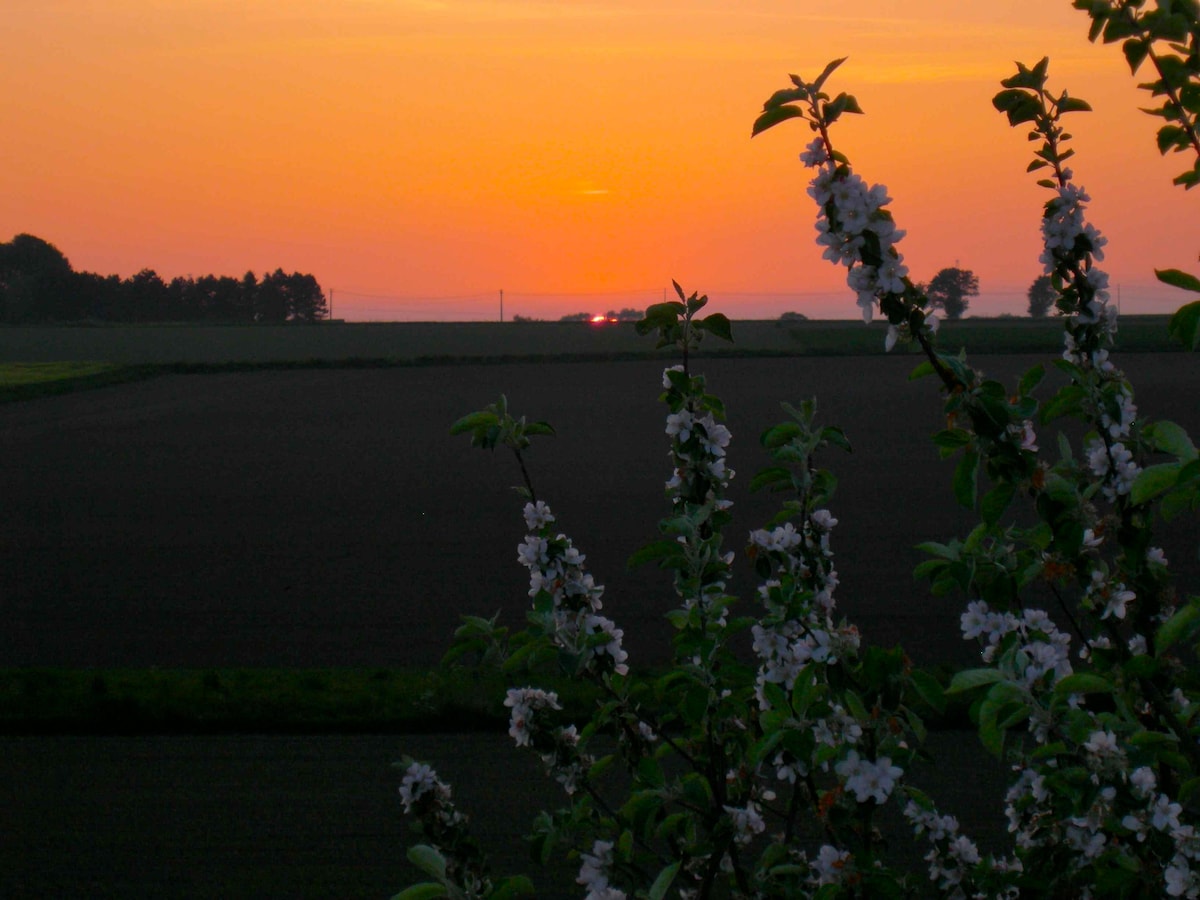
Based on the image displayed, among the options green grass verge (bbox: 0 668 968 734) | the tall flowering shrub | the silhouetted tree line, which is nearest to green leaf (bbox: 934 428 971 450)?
the tall flowering shrub

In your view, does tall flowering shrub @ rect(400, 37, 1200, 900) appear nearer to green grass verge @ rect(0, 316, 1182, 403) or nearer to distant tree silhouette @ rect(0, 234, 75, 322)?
green grass verge @ rect(0, 316, 1182, 403)

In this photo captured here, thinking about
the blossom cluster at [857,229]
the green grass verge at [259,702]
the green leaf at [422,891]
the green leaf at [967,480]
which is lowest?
the green grass verge at [259,702]

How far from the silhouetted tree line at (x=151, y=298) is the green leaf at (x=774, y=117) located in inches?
3368

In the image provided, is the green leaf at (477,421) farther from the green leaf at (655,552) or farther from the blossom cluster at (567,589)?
the green leaf at (655,552)

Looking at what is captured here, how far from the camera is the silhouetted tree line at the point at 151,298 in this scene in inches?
3398

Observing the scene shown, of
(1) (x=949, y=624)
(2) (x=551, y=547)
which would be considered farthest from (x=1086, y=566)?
(1) (x=949, y=624)

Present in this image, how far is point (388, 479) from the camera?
53.5 ft

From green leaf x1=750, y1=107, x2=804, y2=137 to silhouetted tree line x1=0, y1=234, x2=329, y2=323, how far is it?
8555 cm

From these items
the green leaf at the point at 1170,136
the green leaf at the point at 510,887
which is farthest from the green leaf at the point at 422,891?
the green leaf at the point at 1170,136

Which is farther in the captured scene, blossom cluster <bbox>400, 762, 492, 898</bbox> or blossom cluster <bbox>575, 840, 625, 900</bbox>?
blossom cluster <bbox>400, 762, 492, 898</bbox>

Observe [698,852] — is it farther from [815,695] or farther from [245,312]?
[245,312]

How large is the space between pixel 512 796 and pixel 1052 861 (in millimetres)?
3036

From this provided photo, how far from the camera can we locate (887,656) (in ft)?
7.04

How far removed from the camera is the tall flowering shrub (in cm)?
211
